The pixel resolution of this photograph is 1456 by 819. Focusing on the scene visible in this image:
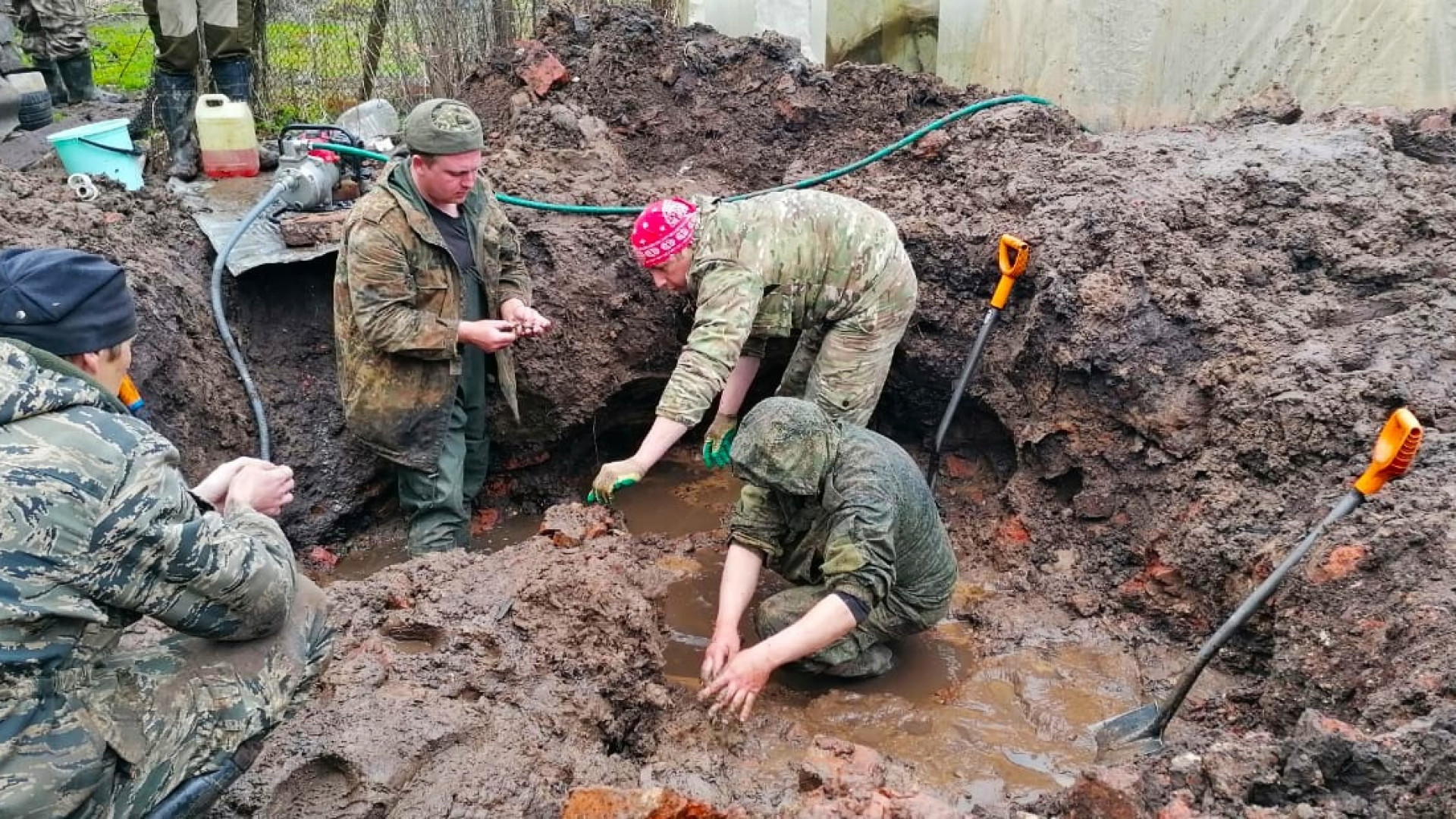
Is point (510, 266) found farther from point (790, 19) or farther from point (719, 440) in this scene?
point (790, 19)

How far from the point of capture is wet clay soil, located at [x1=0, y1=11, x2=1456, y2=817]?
100 inches

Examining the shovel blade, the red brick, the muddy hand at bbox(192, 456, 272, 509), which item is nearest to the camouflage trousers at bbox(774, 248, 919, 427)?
the shovel blade

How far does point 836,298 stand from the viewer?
411cm

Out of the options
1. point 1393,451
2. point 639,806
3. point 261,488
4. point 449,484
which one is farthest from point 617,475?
point 1393,451

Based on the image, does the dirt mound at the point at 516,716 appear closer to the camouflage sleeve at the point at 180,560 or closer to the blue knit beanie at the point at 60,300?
the camouflage sleeve at the point at 180,560

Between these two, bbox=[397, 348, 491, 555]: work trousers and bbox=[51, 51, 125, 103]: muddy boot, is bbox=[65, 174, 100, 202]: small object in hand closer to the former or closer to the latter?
bbox=[397, 348, 491, 555]: work trousers

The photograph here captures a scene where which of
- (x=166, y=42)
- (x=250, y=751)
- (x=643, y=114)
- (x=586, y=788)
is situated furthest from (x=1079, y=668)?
(x=166, y=42)

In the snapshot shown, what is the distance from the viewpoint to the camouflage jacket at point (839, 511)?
9.96 ft

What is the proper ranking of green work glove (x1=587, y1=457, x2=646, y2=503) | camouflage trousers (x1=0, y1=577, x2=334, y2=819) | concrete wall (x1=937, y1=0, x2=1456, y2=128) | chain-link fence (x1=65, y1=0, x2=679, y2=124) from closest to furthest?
camouflage trousers (x1=0, y1=577, x2=334, y2=819) < green work glove (x1=587, y1=457, x2=646, y2=503) < concrete wall (x1=937, y1=0, x2=1456, y2=128) < chain-link fence (x1=65, y1=0, x2=679, y2=124)

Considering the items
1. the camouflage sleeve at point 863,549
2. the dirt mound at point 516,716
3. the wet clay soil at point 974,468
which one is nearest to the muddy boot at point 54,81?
the wet clay soil at point 974,468

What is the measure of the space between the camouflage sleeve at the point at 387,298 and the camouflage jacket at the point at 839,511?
5.17 ft

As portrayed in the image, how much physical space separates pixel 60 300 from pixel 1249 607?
3.14m

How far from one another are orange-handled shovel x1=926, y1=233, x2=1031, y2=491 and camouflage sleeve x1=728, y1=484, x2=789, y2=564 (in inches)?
60.3

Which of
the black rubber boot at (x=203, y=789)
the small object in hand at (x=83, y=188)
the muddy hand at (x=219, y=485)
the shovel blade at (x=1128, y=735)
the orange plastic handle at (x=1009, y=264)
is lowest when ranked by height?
the shovel blade at (x=1128, y=735)
